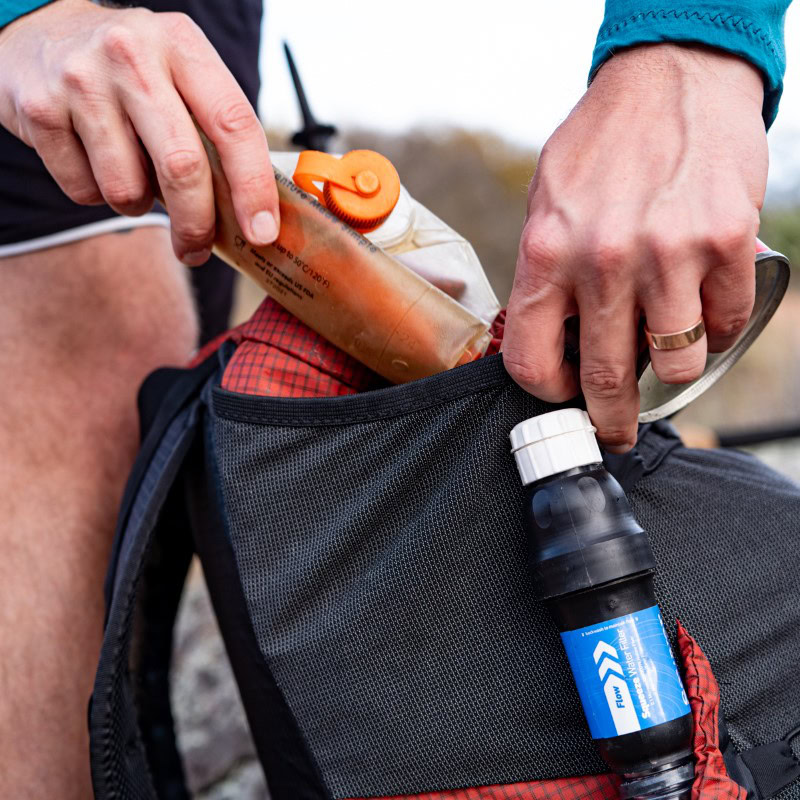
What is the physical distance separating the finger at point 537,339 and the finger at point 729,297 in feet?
0.32

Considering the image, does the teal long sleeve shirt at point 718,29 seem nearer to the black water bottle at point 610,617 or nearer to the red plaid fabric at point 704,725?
the black water bottle at point 610,617

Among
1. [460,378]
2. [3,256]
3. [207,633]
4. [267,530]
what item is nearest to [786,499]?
[460,378]

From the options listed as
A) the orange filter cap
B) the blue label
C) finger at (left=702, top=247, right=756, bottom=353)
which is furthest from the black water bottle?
the orange filter cap

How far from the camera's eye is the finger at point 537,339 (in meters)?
0.54

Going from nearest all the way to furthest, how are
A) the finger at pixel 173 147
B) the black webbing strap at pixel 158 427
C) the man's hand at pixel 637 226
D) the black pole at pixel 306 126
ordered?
1. the man's hand at pixel 637 226
2. the finger at pixel 173 147
3. the black webbing strap at pixel 158 427
4. the black pole at pixel 306 126

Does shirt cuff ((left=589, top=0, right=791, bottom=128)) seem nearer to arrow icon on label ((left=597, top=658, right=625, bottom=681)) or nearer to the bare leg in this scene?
arrow icon on label ((left=597, top=658, right=625, bottom=681))

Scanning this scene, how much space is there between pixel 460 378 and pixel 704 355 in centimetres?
18

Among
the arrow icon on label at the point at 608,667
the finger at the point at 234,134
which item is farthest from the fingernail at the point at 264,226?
the arrow icon on label at the point at 608,667

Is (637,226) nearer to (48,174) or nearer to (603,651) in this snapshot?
(603,651)

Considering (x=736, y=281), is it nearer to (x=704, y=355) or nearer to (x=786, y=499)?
(x=704, y=355)

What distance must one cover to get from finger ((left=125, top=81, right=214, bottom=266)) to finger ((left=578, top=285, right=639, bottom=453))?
0.33 metres

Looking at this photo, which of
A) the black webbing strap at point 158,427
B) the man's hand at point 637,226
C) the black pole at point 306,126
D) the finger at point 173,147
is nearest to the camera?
the man's hand at point 637,226

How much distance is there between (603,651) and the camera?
1.66ft

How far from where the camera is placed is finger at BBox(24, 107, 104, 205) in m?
0.65
